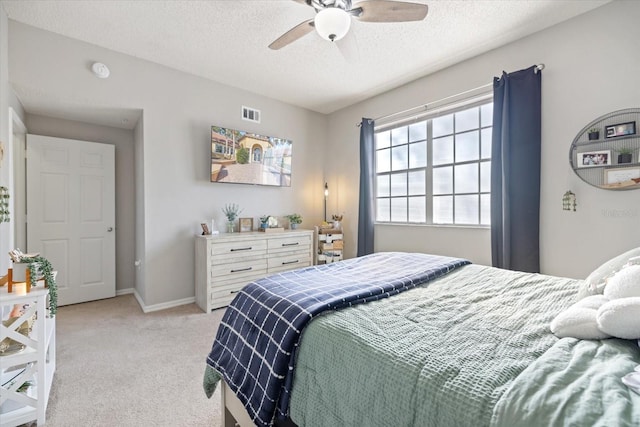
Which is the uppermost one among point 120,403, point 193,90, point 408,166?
point 193,90

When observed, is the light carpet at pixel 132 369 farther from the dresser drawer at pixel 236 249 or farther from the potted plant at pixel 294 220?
the potted plant at pixel 294 220

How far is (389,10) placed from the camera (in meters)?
1.83

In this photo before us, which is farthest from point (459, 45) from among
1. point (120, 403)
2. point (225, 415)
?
point (120, 403)

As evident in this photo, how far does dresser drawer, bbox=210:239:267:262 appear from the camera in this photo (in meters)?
3.15

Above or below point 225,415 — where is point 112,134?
above

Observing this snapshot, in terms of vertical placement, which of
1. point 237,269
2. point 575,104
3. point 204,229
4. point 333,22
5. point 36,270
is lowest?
point 237,269

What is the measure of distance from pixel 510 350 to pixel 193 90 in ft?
12.6

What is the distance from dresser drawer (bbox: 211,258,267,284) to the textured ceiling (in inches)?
89.4

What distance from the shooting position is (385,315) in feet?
3.60

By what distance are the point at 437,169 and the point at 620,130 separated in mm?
1527

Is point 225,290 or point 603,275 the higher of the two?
point 603,275

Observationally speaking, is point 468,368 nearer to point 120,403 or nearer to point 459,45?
point 120,403

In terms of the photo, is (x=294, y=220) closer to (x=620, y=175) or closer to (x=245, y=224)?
(x=245, y=224)

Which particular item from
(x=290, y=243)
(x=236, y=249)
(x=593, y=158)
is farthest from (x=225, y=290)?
(x=593, y=158)
